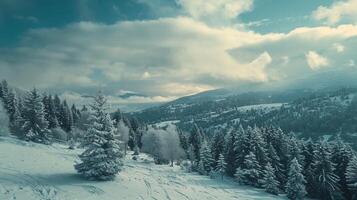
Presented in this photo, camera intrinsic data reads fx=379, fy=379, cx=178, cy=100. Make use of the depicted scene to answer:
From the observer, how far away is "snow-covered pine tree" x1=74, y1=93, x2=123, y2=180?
4494 centimetres

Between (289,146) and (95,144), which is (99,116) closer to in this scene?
(95,144)

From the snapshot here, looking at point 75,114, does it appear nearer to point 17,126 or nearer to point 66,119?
point 66,119

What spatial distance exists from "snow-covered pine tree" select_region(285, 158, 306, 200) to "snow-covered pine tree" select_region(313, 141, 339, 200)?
4925 millimetres

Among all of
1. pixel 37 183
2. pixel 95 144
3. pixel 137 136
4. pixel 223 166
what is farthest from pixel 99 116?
pixel 137 136

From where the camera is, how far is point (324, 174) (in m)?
68.1

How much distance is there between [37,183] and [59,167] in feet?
39.2

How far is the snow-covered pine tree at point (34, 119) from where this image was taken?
75875 mm

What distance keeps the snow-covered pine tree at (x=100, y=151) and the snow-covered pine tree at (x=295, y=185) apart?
33.8 m

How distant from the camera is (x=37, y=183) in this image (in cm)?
3875

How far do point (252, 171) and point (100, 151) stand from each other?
129 feet

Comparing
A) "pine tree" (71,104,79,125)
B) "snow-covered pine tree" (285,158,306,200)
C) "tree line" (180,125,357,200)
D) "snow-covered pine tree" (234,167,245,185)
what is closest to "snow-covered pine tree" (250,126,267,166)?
"tree line" (180,125,357,200)

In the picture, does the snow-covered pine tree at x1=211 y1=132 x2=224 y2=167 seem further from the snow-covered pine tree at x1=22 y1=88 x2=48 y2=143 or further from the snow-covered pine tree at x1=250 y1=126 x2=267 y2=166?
the snow-covered pine tree at x1=22 y1=88 x2=48 y2=143

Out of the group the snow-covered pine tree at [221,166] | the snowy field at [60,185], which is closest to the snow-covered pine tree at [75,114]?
the snow-covered pine tree at [221,166]

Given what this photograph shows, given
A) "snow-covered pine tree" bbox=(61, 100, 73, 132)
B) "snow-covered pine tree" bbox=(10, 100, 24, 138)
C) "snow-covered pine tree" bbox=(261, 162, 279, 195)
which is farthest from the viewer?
"snow-covered pine tree" bbox=(61, 100, 73, 132)
